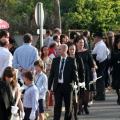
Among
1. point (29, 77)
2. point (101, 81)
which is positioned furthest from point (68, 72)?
point (101, 81)

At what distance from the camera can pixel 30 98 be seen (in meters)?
12.2

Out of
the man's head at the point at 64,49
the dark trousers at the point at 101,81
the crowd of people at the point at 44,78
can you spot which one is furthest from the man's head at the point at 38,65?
the dark trousers at the point at 101,81

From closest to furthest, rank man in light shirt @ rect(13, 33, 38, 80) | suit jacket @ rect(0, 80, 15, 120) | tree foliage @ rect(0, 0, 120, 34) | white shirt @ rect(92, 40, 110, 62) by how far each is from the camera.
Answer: suit jacket @ rect(0, 80, 15, 120) < man in light shirt @ rect(13, 33, 38, 80) < white shirt @ rect(92, 40, 110, 62) < tree foliage @ rect(0, 0, 120, 34)

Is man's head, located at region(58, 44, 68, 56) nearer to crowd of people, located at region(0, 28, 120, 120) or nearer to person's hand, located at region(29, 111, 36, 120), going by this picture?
crowd of people, located at region(0, 28, 120, 120)

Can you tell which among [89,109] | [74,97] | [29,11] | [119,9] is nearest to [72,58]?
[74,97]

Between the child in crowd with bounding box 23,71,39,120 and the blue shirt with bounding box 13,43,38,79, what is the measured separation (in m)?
2.39

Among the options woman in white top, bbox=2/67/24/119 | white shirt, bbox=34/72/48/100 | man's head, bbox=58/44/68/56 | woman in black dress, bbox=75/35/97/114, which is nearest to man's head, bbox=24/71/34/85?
white shirt, bbox=34/72/48/100

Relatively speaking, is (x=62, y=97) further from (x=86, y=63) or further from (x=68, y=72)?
(x=86, y=63)

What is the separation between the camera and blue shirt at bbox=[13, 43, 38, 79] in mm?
14648

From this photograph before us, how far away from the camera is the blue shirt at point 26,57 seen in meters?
14.6

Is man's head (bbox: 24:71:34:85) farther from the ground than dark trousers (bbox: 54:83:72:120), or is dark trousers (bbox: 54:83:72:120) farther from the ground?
man's head (bbox: 24:71:34:85)

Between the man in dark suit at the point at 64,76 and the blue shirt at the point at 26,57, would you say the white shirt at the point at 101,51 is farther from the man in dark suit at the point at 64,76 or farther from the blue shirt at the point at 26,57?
the man in dark suit at the point at 64,76

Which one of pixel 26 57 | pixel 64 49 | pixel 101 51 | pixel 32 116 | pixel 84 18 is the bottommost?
pixel 32 116

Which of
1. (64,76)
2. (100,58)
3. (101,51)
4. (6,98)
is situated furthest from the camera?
(100,58)
